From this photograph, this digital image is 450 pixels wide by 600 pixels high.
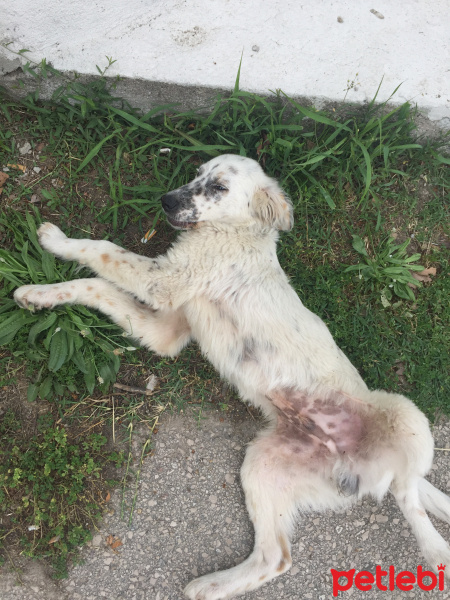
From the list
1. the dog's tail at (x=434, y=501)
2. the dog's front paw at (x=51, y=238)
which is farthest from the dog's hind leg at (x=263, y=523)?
the dog's front paw at (x=51, y=238)

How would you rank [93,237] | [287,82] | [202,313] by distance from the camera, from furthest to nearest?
1. [93,237]
2. [287,82]
3. [202,313]

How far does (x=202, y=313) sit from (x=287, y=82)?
1.66 meters

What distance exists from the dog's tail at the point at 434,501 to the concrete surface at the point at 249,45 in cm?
258

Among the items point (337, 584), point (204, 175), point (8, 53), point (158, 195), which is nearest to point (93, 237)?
point (158, 195)

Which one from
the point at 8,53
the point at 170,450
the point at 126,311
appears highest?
the point at 8,53

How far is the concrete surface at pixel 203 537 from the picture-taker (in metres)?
2.96

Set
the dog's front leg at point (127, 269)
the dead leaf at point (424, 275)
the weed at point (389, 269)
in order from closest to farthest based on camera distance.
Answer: the dog's front leg at point (127, 269) → the weed at point (389, 269) → the dead leaf at point (424, 275)

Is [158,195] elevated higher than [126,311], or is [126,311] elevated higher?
[158,195]

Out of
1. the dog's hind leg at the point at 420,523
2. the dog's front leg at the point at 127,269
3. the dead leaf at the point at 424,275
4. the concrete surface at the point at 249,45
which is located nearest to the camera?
the dog's hind leg at the point at 420,523

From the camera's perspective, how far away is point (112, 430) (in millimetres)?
3115

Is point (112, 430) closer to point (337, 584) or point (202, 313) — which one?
point (202, 313)

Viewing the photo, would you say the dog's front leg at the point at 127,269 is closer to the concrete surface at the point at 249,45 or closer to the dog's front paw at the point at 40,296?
the dog's front paw at the point at 40,296

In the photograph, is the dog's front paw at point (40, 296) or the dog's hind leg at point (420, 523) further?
the dog's front paw at point (40, 296)

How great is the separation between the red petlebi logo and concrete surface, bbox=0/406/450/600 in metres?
0.03
